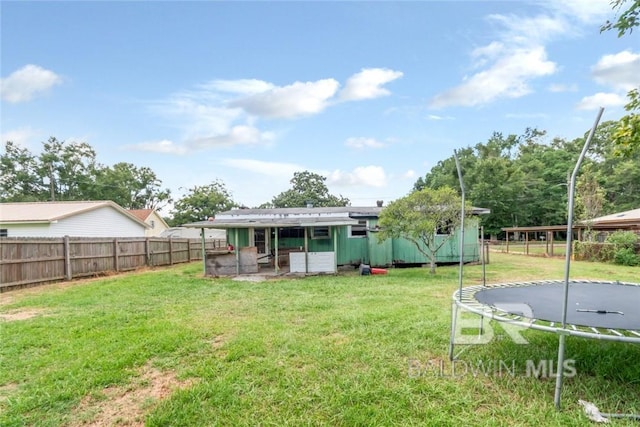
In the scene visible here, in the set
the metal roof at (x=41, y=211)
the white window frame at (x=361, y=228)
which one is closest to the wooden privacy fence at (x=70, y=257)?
the metal roof at (x=41, y=211)

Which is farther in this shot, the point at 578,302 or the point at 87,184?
the point at 87,184

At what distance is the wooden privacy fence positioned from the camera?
27.2ft

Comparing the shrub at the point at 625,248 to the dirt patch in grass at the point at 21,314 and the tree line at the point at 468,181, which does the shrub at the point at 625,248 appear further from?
the dirt patch in grass at the point at 21,314

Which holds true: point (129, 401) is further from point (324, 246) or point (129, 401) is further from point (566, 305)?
point (324, 246)

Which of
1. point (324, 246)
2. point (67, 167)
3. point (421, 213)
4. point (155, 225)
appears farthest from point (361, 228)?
point (67, 167)

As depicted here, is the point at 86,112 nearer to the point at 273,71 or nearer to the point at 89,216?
the point at 89,216

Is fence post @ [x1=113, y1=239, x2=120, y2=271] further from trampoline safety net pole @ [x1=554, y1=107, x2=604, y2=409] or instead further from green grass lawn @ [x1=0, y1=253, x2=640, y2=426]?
trampoline safety net pole @ [x1=554, y1=107, x2=604, y2=409]

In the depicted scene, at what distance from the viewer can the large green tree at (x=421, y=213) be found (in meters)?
9.78

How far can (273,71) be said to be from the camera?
38.3 ft

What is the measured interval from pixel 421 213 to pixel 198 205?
2901cm

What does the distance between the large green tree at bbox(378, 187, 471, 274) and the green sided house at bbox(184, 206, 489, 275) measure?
1354 millimetres

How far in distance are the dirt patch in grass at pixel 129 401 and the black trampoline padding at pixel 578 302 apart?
10.5 ft

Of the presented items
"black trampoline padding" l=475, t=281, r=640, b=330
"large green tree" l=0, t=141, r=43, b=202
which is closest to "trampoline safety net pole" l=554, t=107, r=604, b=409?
"black trampoline padding" l=475, t=281, r=640, b=330

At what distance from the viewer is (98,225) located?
16.2 metres
